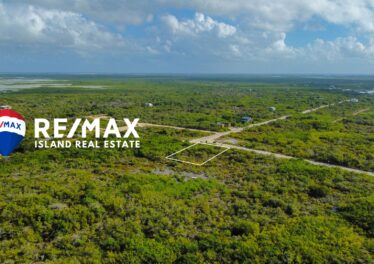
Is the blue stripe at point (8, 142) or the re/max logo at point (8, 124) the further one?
the blue stripe at point (8, 142)

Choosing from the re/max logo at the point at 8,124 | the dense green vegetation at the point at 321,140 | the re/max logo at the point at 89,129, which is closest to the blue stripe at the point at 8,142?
the re/max logo at the point at 8,124

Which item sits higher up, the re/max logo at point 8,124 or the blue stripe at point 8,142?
the re/max logo at point 8,124

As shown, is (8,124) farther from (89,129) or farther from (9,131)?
(89,129)

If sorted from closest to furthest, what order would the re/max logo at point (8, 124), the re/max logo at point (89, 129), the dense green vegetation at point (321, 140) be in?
the re/max logo at point (8, 124) → the dense green vegetation at point (321, 140) → the re/max logo at point (89, 129)

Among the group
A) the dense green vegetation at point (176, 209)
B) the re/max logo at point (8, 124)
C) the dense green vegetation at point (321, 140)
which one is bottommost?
the dense green vegetation at point (176, 209)

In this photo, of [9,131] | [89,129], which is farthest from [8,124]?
[89,129]

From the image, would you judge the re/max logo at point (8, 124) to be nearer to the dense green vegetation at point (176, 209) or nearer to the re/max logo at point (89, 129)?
the dense green vegetation at point (176, 209)

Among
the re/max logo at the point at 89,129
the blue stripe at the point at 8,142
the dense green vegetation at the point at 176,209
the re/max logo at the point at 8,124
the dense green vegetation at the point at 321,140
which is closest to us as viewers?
the dense green vegetation at the point at 176,209
